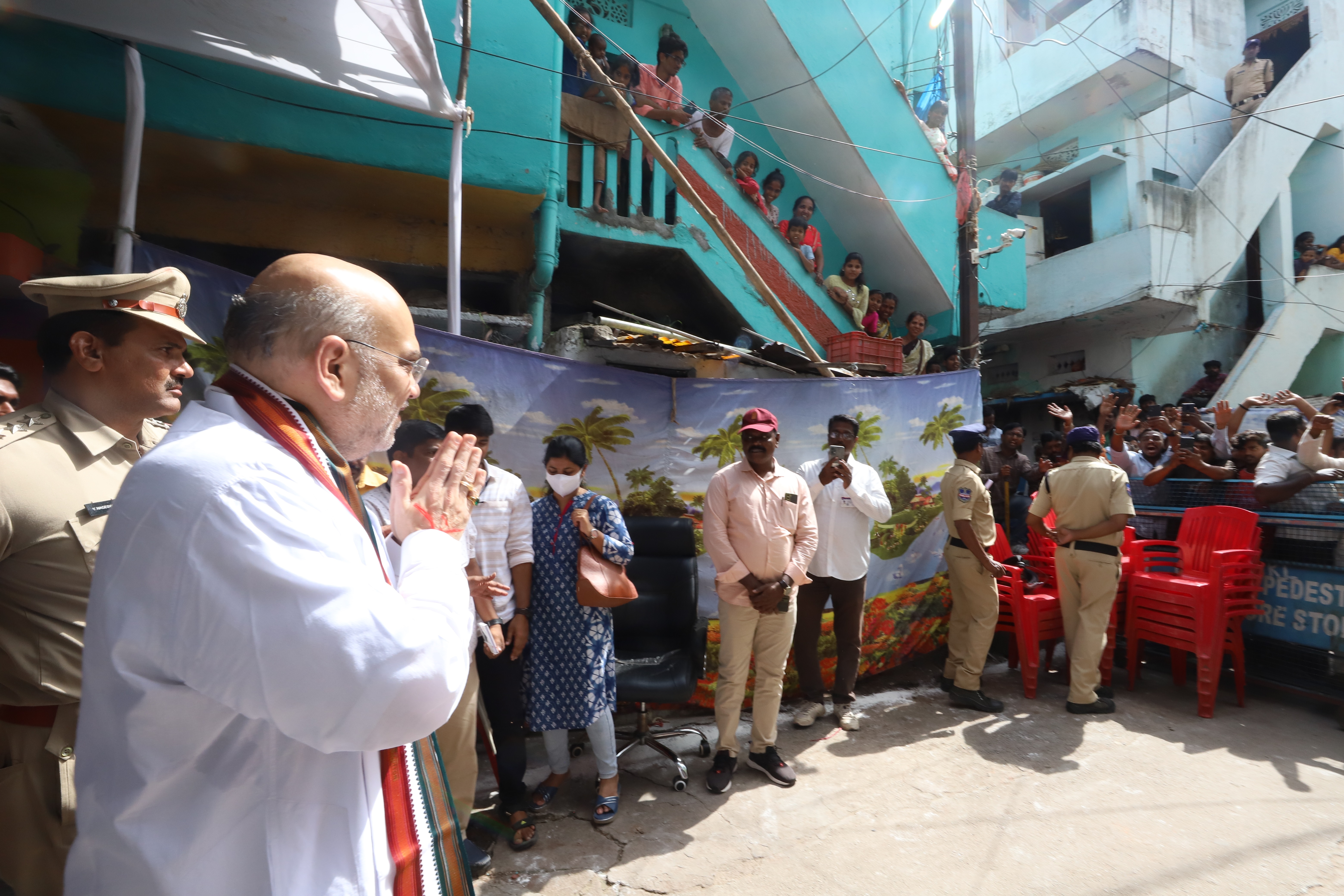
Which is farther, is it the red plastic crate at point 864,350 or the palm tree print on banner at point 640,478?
the red plastic crate at point 864,350

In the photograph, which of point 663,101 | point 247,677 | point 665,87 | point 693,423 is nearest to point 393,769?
point 247,677

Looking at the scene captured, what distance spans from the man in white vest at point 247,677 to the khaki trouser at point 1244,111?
1763 centimetres

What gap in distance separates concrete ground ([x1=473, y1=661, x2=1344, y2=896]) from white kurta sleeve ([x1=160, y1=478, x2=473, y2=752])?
2282 mm

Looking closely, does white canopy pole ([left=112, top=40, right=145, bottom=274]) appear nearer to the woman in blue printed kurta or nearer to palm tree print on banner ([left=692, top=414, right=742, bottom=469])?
the woman in blue printed kurta

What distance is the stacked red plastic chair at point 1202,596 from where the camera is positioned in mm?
4492

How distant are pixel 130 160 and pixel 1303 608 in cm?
735

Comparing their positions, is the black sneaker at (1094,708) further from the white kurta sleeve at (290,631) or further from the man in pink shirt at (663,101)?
the man in pink shirt at (663,101)

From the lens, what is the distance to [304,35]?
3.53 metres

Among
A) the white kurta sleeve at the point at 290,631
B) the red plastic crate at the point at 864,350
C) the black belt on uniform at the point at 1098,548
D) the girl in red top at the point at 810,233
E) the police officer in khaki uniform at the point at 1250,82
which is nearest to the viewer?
the white kurta sleeve at the point at 290,631

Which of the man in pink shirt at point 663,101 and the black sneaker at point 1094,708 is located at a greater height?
the man in pink shirt at point 663,101

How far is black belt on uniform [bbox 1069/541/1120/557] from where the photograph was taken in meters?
4.61

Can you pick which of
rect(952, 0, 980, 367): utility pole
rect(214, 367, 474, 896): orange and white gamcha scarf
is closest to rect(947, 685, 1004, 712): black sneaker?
rect(952, 0, 980, 367): utility pole

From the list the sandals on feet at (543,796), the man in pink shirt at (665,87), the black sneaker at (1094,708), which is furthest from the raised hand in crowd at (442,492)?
the man in pink shirt at (665,87)

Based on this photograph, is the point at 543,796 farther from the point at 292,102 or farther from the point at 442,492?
the point at 292,102
